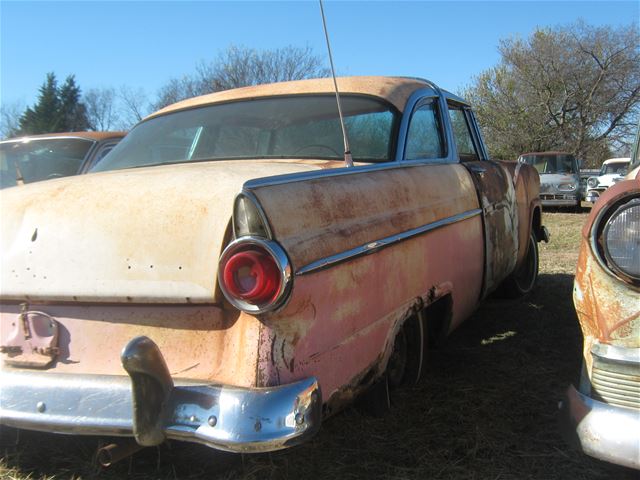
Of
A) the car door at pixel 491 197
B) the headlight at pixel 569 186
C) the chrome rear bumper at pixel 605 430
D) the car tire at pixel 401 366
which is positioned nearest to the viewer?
the chrome rear bumper at pixel 605 430

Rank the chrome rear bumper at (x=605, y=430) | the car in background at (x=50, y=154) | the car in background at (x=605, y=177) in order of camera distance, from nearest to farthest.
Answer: the chrome rear bumper at (x=605, y=430) → the car in background at (x=50, y=154) → the car in background at (x=605, y=177)

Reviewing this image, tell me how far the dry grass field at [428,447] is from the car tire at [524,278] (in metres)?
1.44

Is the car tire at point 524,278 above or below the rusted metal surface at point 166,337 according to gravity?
below

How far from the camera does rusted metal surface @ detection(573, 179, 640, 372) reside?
1.74 meters

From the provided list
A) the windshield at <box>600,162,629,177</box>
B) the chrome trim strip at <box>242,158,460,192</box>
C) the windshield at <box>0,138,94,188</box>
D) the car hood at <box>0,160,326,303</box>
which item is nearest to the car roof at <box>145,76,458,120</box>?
the chrome trim strip at <box>242,158,460,192</box>

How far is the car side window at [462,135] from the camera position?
12.8 feet

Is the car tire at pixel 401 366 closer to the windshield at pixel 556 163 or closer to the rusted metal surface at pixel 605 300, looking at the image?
the rusted metal surface at pixel 605 300

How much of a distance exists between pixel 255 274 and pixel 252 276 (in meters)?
0.01

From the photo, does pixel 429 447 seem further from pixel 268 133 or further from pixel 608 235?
pixel 268 133

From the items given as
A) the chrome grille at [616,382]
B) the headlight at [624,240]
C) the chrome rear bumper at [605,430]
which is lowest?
the chrome rear bumper at [605,430]

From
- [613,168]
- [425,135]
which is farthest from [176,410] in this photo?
[613,168]

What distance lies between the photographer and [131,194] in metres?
2.00

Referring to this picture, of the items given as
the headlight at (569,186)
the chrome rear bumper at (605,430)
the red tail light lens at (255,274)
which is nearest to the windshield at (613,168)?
the headlight at (569,186)

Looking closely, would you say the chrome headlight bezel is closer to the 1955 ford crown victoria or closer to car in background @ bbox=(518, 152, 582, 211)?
the 1955 ford crown victoria
